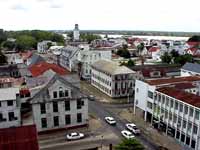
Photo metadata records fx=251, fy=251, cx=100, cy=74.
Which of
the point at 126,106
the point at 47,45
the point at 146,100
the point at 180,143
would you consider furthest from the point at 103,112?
the point at 47,45

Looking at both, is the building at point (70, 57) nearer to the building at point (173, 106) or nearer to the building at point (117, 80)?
the building at point (117, 80)

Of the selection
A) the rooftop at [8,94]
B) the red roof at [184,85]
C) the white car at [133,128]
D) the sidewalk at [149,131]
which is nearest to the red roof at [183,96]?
the red roof at [184,85]

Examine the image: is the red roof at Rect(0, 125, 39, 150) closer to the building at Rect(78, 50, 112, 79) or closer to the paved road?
the paved road

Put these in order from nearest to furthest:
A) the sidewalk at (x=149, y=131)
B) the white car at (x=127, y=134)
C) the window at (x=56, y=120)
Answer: the sidewalk at (x=149, y=131), the white car at (x=127, y=134), the window at (x=56, y=120)

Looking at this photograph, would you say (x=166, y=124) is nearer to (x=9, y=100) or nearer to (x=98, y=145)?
(x=98, y=145)

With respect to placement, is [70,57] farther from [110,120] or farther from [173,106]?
[173,106]
